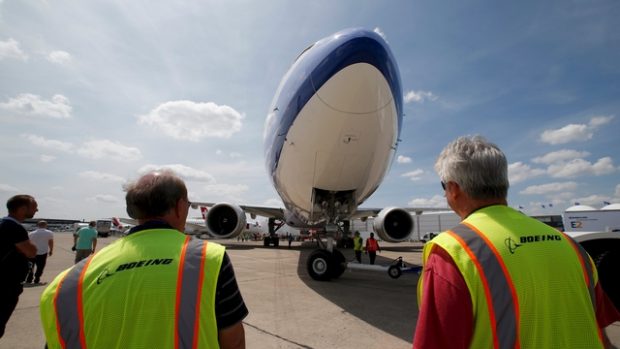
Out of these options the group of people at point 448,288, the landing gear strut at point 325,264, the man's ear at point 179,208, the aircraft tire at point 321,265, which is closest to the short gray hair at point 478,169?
the group of people at point 448,288

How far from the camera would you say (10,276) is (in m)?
2.73

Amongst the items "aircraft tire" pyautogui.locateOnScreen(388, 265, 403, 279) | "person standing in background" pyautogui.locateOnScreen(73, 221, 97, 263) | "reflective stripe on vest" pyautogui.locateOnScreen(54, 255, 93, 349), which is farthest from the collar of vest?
"person standing in background" pyautogui.locateOnScreen(73, 221, 97, 263)

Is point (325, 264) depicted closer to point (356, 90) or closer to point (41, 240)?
point (356, 90)

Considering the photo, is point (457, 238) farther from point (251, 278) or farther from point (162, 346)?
point (251, 278)

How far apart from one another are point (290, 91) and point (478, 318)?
4670mm

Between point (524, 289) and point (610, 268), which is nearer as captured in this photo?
point (524, 289)

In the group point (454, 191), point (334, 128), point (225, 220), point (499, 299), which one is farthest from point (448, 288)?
point (225, 220)

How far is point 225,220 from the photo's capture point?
34.2 feet

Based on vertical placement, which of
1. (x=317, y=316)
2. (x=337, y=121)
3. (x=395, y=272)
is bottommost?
(x=317, y=316)

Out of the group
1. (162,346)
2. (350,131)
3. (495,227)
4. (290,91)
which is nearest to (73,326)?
(162,346)

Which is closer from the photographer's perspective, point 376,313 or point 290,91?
point 376,313

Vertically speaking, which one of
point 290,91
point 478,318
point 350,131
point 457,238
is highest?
point 290,91

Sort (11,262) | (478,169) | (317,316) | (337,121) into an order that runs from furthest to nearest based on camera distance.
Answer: (337,121) < (317,316) < (11,262) < (478,169)

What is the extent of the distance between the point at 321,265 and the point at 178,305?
5.44m
